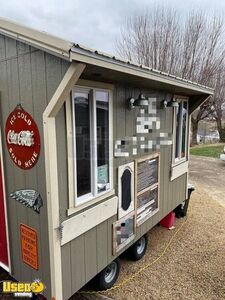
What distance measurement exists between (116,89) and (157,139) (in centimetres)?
148

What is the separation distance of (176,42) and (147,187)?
11877 millimetres

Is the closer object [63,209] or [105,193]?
[63,209]

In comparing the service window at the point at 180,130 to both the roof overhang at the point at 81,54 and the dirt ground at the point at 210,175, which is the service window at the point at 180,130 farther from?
the dirt ground at the point at 210,175

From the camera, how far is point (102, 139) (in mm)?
3031

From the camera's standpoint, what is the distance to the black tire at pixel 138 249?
13.2ft

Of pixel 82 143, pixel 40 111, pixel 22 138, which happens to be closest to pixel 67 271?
pixel 82 143

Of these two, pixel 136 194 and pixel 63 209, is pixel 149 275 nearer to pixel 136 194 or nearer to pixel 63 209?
pixel 136 194

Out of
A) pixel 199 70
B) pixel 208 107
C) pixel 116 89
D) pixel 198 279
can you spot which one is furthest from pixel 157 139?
pixel 208 107

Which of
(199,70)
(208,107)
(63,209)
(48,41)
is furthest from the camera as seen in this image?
(208,107)

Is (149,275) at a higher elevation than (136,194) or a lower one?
lower

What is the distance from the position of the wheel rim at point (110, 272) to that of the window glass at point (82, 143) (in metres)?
1.34

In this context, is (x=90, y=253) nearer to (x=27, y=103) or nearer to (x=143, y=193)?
(x=143, y=193)

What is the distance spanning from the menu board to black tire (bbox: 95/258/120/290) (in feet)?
2.37

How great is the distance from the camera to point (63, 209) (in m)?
2.52
